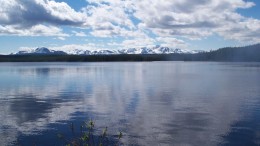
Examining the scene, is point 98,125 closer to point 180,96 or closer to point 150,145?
point 150,145

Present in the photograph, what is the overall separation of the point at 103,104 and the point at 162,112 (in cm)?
737

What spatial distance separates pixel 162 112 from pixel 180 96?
1097 centimetres

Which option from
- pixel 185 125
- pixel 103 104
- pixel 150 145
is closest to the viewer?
pixel 150 145

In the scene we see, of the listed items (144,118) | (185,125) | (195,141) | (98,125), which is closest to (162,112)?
(144,118)

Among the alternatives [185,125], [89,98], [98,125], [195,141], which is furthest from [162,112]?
[89,98]

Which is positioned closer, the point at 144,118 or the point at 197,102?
the point at 144,118

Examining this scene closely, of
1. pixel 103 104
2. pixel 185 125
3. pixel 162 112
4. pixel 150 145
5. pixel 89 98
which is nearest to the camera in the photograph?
pixel 150 145

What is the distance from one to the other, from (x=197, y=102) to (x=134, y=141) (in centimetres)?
1608

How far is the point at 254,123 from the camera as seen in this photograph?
24125mm

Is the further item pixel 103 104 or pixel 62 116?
pixel 103 104

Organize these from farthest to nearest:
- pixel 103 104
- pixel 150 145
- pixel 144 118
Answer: pixel 103 104
pixel 144 118
pixel 150 145

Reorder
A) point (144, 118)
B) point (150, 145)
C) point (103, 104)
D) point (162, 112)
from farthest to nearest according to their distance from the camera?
point (103, 104) → point (162, 112) → point (144, 118) → point (150, 145)

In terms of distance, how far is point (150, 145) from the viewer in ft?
62.1

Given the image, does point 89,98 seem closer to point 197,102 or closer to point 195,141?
point 197,102
